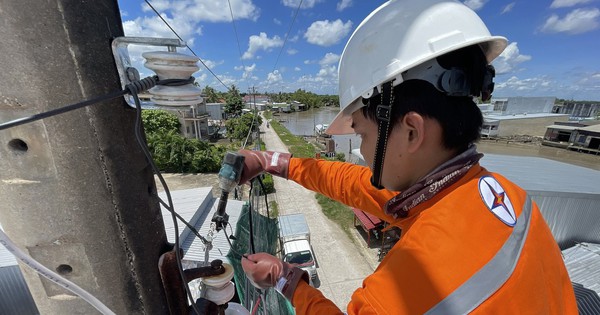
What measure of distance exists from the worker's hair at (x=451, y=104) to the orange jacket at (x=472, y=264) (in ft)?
0.75

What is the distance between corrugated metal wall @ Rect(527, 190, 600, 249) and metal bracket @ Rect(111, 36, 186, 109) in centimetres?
982

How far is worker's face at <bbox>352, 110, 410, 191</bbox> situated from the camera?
148cm

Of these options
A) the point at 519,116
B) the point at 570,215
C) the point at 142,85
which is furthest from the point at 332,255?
the point at 519,116

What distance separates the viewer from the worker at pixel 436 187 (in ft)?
3.43

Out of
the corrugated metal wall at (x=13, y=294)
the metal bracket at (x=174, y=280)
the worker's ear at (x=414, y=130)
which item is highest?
the worker's ear at (x=414, y=130)

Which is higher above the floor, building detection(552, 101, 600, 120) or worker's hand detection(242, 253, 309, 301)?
worker's hand detection(242, 253, 309, 301)

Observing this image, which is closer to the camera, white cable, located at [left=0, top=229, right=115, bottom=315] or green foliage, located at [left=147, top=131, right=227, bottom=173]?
white cable, located at [left=0, top=229, right=115, bottom=315]

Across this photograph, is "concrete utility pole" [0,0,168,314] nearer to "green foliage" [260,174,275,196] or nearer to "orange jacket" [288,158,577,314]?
"orange jacket" [288,158,577,314]

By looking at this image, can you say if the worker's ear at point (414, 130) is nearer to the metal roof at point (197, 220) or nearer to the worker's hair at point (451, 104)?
the worker's hair at point (451, 104)

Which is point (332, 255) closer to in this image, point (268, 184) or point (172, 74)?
point (268, 184)

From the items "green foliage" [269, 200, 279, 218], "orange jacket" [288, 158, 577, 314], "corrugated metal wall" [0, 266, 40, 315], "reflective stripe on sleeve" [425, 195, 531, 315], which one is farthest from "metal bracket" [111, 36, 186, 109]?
"green foliage" [269, 200, 279, 218]

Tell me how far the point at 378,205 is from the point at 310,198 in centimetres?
1441

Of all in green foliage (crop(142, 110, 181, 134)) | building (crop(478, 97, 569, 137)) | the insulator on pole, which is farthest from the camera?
building (crop(478, 97, 569, 137))

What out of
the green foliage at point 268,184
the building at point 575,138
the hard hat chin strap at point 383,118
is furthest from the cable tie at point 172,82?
the building at point 575,138
